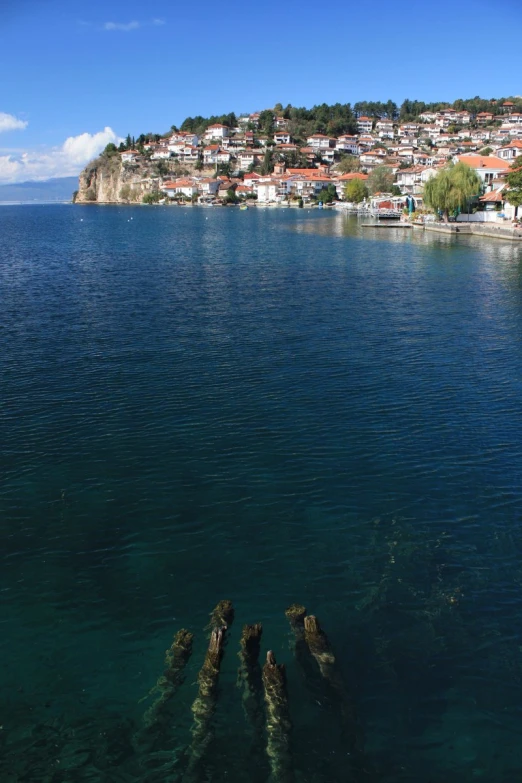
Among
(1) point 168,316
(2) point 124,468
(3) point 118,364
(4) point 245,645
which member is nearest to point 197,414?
(2) point 124,468

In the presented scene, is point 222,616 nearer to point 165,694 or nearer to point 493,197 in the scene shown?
point 165,694

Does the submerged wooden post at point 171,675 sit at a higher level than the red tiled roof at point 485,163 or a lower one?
lower

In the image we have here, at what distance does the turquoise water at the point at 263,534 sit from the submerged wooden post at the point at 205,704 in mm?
206

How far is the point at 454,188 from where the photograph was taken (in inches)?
4075

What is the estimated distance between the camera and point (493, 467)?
22.9 metres

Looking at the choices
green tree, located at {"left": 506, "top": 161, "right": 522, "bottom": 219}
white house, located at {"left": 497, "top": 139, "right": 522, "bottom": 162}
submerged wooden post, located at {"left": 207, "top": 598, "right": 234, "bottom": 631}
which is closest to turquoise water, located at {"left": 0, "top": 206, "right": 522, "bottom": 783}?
submerged wooden post, located at {"left": 207, "top": 598, "right": 234, "bottom": 631}

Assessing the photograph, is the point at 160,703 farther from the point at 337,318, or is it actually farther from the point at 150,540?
the point at 337,318

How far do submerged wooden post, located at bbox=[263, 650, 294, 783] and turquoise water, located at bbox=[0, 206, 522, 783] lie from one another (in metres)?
0.19

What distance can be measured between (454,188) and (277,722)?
343 feet

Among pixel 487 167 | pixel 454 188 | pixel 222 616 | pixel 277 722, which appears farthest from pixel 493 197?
pixel 277 722

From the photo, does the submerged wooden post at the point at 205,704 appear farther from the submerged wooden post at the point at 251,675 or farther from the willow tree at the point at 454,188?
the willow tree at the point at 454,188


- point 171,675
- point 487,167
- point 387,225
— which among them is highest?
point 487,167

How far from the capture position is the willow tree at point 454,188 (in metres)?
103

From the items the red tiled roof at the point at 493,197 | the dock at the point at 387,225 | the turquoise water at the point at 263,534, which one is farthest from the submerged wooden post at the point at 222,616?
the dock at the point at 387,225
